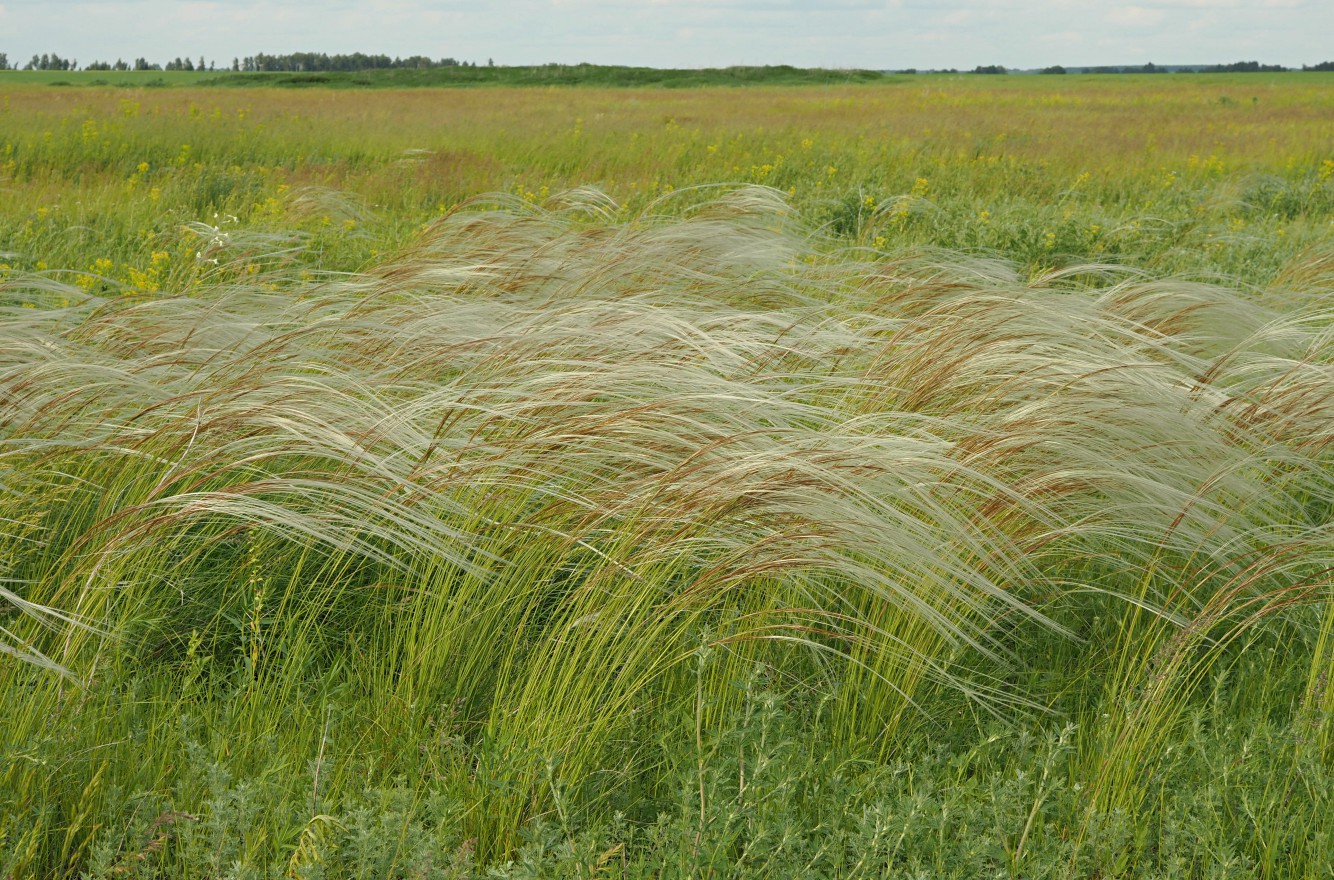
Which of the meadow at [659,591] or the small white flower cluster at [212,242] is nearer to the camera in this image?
the meadow at [659,591]

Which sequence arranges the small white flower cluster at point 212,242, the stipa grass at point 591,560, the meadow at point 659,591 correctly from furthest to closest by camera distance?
the small white flower cluster at point 212,242, the stipa grass at point 591,560, the meadow at point 659,591

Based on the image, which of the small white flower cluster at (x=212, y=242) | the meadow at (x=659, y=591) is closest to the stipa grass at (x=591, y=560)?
the meadow at (x=659, y=591)

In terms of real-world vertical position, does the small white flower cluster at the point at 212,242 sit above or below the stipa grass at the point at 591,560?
above

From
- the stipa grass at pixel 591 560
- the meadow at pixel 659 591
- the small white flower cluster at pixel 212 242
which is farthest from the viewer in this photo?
the small white flower cluster at pixel 212 242

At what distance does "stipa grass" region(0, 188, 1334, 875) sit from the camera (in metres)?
1.80

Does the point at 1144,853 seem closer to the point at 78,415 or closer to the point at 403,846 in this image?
the point at 403,846

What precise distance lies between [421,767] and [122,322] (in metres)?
2.48

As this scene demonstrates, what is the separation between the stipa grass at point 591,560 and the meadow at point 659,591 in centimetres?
1

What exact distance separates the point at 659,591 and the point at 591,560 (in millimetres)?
290

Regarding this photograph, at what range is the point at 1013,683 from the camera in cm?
218

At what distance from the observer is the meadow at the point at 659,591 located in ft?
5.37

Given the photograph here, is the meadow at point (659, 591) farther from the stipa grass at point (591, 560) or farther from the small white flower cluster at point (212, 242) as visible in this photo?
the small white flower cluster at point (212, 242)

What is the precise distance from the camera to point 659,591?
7.01ft

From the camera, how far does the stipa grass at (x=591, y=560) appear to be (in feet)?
5.91
